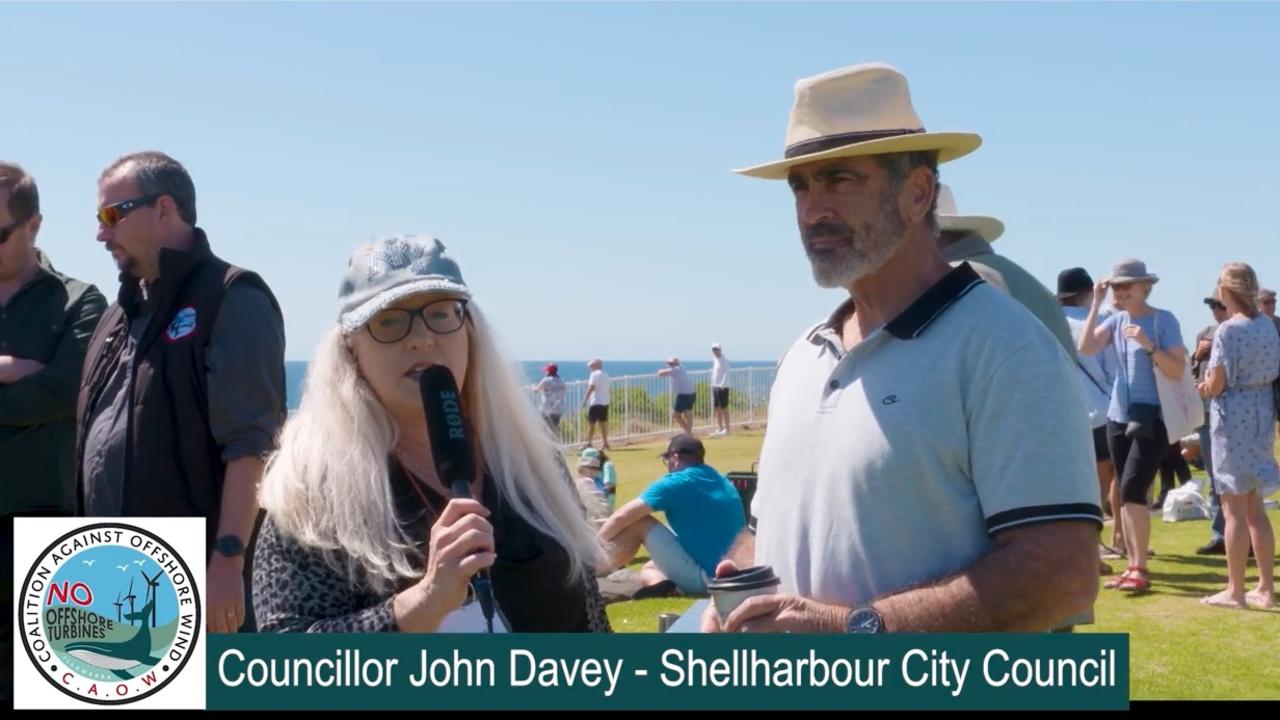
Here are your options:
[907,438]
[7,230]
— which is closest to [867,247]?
[907,438]

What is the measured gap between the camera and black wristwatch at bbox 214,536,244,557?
3604 millimetres

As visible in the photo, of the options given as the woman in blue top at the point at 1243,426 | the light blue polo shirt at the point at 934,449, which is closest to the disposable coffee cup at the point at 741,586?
the light blue polo shirt at the point at 934,449

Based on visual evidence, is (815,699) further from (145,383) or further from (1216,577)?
(1216,577)

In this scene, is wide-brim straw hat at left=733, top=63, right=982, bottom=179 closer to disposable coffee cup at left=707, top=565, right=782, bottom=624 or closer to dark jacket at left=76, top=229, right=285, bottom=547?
disposable coffee cup at left=707, top=565, right=782, bottom=624

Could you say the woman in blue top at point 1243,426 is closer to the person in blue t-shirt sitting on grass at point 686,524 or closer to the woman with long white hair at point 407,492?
the person in blue t-shirt sitting on grass at point 686,524

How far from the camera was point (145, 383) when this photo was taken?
3779mm

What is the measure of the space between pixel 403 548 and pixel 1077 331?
6.72 m

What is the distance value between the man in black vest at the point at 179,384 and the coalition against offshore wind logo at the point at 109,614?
178 millimetres

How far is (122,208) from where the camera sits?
13.0 feet

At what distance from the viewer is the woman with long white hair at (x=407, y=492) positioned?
98.8 inches

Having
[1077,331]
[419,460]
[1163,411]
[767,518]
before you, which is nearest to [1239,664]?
[1163,411]

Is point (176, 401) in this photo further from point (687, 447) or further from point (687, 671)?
point (687, 447)

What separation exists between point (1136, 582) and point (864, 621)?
5.95 m

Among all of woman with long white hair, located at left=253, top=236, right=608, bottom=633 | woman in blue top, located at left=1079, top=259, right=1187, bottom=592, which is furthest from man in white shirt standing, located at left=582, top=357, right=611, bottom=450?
woman with long white hair, located at left=253, top=236, right=608, bottom=633
